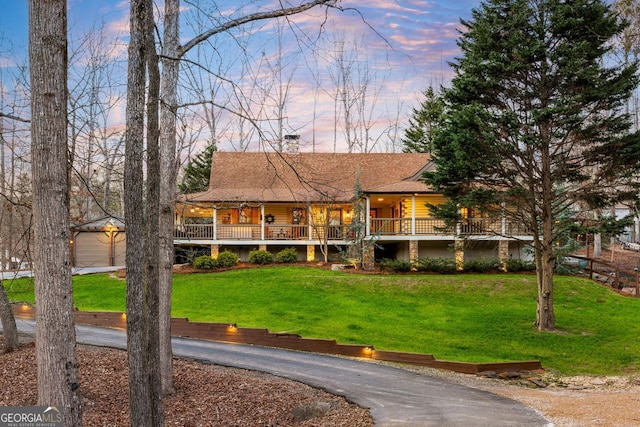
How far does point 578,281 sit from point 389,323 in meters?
10.6

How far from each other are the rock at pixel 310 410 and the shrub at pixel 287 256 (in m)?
18.4

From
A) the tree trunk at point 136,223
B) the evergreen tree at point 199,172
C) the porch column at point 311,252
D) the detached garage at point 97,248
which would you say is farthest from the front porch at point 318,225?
the tree trunk at point 136,223

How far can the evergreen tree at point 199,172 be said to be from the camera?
124 feet

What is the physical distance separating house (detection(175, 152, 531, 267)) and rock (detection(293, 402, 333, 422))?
16.6 meters

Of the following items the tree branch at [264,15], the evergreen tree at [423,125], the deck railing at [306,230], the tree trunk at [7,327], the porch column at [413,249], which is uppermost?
the evergreen tree at [423,125]

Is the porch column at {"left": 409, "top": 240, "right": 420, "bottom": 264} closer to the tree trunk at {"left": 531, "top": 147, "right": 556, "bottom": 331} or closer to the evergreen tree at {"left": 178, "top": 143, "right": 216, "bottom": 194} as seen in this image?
the tree trunk at {"left": 531, "top": 147, "right": 556, "bottom": 331}

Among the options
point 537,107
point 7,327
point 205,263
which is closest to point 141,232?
point 7,327

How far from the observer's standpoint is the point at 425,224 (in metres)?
27.7

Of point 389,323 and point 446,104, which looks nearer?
point 389,323

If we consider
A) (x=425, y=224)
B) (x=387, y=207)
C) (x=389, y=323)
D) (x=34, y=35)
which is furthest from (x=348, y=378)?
(x=387, y=207)

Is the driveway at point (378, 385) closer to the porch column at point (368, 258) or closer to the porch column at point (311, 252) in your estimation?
the porch column at point (368, 258)

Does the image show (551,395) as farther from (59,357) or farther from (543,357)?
(59,357)

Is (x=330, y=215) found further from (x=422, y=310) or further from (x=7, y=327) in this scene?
(x=7, y=327)

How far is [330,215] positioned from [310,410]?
845 inches
